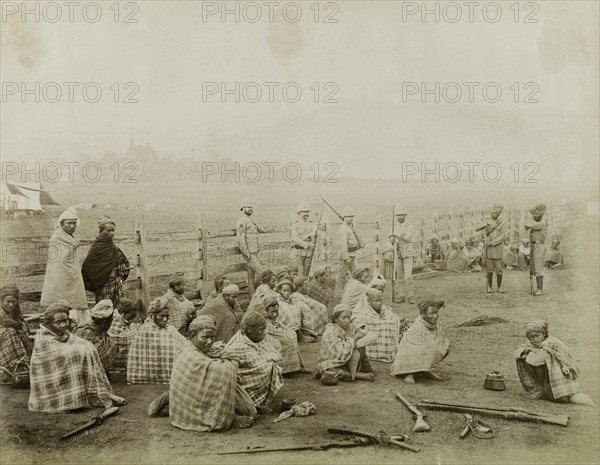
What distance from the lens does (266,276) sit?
5.61m

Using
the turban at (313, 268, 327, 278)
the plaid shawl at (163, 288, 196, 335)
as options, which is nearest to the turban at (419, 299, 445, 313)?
the turban at (313, 268, 327, 278)

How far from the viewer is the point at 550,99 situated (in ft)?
18.4

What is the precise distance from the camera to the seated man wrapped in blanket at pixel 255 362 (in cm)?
498

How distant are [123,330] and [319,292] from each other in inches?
65.3

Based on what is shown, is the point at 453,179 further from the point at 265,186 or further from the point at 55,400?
the point at 55,400

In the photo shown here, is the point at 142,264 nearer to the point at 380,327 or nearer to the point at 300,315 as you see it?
the point at 300,315

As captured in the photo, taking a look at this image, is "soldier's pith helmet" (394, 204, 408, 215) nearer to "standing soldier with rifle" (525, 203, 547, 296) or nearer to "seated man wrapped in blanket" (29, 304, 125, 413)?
"standing soldier with rifle" (525, 203, 547, 296)

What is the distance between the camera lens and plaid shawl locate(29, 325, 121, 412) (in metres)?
5.04

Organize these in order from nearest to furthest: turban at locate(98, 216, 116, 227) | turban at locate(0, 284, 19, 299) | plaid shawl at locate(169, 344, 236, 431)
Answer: plaid shawl at locate(169, 344, 236, 431) → turban at locate(0, 284, 19, 299) → turban at locate(98, 216, 116, 227)

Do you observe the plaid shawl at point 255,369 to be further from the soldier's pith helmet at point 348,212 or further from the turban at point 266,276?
the soldier's pith helmet at point 348,212

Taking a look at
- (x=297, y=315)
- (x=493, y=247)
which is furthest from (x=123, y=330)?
(x=493, y=247)

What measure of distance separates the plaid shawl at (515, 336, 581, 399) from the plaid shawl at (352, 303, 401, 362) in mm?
993

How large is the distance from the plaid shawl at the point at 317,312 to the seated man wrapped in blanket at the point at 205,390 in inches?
37.1

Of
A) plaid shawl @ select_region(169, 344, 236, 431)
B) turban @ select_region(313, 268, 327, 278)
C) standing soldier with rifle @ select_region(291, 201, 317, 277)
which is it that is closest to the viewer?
plaid shawl @ select_region(169, 344, 236, 431)
